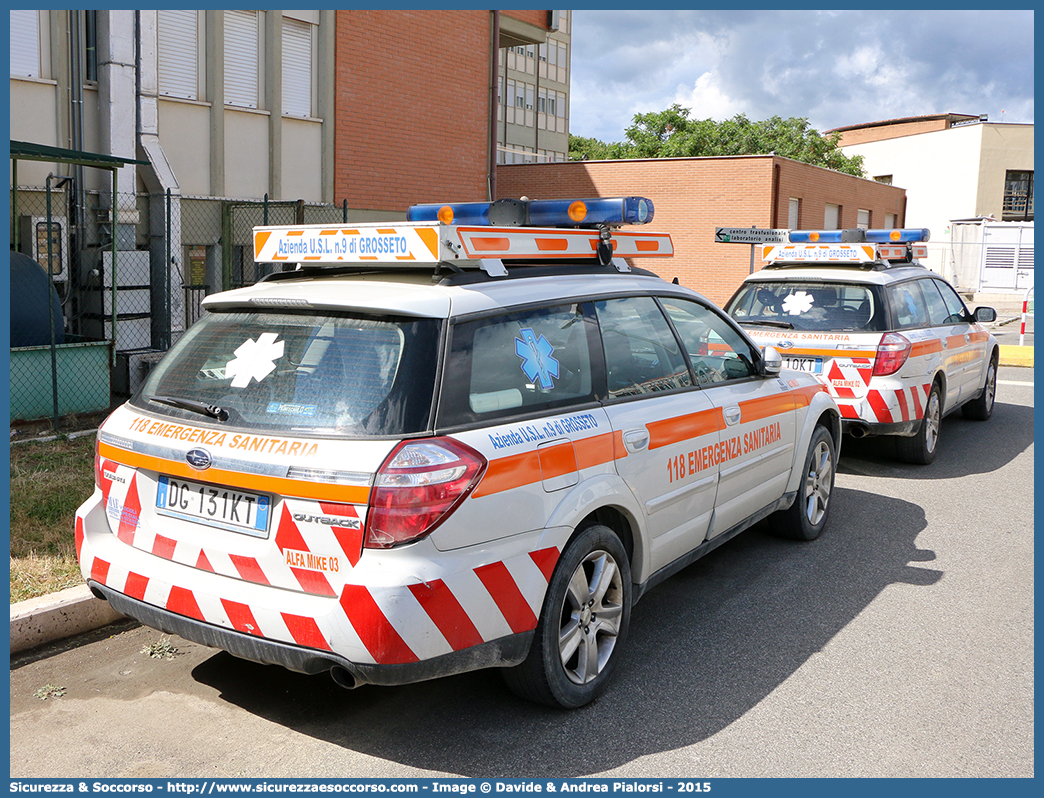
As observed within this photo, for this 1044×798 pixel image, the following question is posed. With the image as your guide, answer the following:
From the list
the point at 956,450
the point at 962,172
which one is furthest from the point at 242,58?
the point at 962,172

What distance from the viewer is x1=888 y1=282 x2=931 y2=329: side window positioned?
7.85 metres

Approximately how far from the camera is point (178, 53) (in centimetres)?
1297

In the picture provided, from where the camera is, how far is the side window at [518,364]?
10.9 ft

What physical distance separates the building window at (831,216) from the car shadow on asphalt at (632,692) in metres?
28.0

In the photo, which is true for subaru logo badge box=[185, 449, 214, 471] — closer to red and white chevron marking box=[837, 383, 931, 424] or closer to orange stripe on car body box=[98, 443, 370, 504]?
orange stripe on car body box=[98, 443, 370, 504]

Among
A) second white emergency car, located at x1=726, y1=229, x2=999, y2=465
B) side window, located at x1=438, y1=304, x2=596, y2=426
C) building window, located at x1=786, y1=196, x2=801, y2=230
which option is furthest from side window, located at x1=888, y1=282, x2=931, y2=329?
building window, located at x1=786, y1=196, x2=801, y2=230

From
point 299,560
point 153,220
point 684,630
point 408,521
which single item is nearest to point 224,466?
point 299,560

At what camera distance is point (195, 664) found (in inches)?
163

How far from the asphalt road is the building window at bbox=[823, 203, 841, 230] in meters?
27.9

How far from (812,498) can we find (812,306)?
7.94 ft

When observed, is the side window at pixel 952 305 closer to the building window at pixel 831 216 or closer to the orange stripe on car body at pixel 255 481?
the orange stripe on car body at pixel 255 481

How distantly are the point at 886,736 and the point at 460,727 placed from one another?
1623 mm

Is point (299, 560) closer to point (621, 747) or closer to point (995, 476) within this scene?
point (621, 747)

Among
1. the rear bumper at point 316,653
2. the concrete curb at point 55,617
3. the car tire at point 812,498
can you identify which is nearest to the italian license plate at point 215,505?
the rear bumper at point 316,653
